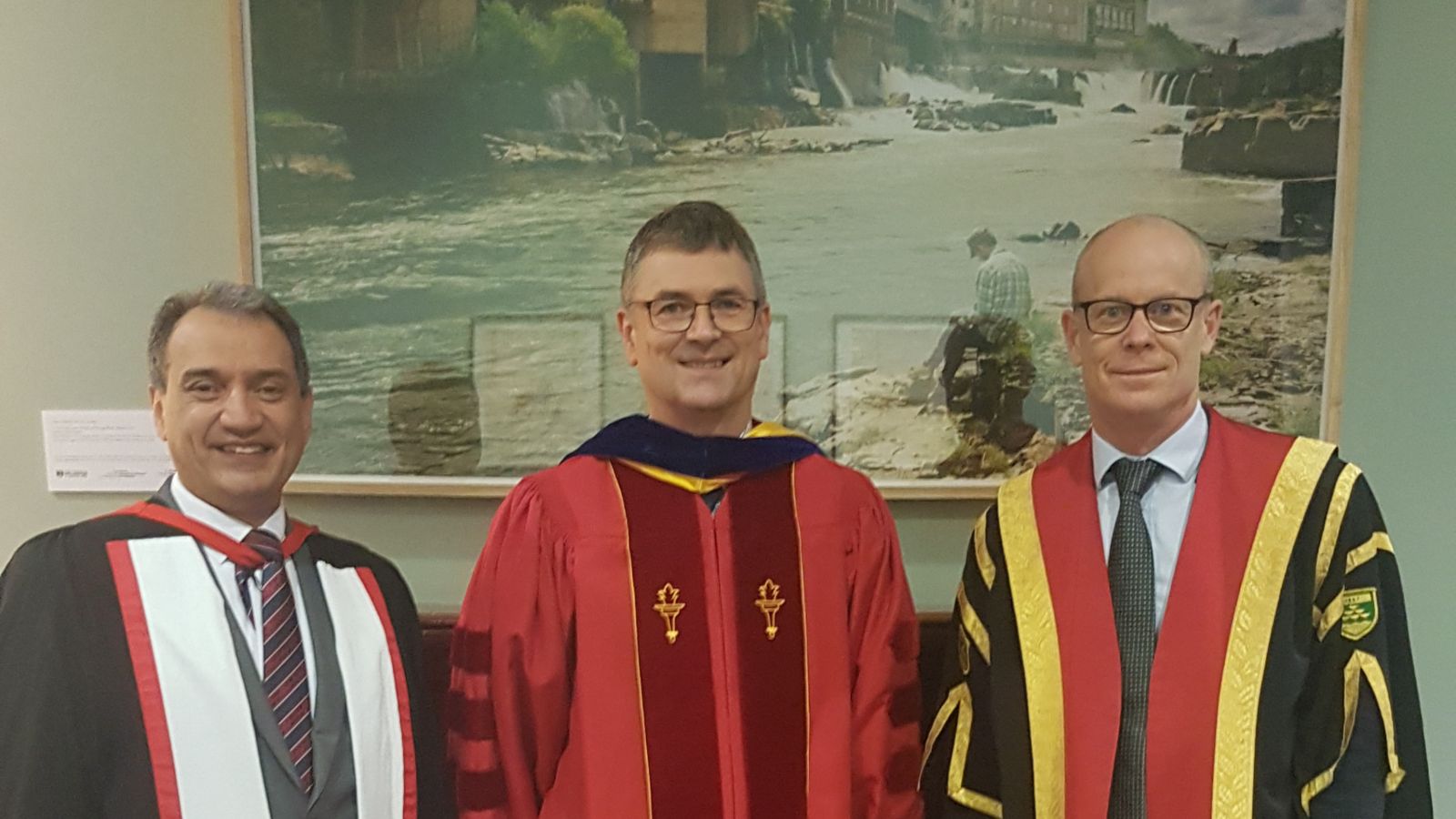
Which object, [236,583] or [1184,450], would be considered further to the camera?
[1184,450]

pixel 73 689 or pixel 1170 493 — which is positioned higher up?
pixel 1170 493

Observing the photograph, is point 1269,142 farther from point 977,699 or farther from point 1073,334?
point 977,699

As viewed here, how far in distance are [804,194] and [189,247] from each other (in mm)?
1534

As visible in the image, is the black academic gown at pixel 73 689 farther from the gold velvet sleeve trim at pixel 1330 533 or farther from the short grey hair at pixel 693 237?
the gold velvet sleeve trim at pixel 1330 533

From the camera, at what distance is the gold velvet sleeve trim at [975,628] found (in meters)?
1.59

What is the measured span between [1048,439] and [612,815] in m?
1.35

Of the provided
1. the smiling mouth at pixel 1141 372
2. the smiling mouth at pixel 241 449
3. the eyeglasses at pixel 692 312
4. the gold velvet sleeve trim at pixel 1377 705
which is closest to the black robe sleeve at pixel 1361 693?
the gold velvet sleeve trim at pixel 1377 705

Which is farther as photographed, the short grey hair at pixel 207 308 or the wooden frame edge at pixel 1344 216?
the wooden frame edge at pixel 1344 216

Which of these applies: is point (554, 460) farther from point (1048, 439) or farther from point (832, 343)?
point (1048, 439)

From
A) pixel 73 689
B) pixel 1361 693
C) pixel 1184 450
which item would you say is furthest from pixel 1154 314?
pixel 73 689

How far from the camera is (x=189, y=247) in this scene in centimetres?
211

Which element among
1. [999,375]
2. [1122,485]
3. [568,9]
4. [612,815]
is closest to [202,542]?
[612,815]

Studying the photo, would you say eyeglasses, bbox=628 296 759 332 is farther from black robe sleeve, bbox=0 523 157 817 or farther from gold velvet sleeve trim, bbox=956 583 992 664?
black robe sleeve, bbox=0 523 157 817

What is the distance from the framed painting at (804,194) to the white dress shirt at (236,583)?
28.5 inches
